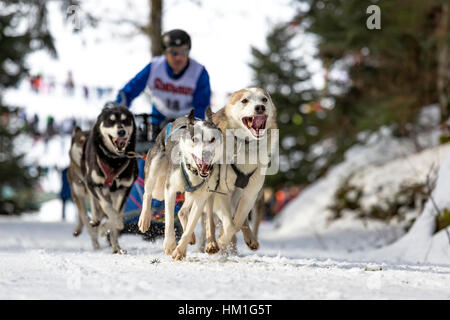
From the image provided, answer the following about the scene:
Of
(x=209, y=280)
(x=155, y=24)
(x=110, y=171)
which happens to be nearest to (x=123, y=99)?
(x=110, y=171)

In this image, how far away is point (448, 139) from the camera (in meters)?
9.73

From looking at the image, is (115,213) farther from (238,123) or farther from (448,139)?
(448,139)

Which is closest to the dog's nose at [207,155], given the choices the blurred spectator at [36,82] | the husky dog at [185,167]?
the husky dog at [185,167]

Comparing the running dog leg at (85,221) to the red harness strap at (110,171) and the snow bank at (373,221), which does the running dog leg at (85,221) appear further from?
the snow bank at (373,221)

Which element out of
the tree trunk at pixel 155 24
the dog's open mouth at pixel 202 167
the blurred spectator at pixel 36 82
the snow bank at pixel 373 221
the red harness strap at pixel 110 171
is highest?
the tree trunk at pixel 155 24

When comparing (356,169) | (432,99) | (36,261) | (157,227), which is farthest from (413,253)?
(432,99)

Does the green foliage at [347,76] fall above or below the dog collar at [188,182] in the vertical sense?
above

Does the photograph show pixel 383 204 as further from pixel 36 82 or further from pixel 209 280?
pixel 36 82

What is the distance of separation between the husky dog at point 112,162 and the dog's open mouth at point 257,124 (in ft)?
5.45

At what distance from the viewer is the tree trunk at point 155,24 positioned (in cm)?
1195

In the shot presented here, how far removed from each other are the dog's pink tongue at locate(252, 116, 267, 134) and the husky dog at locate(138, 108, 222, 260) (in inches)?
11.4

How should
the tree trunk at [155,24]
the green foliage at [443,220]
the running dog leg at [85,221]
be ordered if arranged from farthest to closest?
the tree trunk at [155,24], the running dog leg at [85,221], the green foliage at [443,220]

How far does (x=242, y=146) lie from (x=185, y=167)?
48 centimetres

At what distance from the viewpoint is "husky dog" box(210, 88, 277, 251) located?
4199mm
